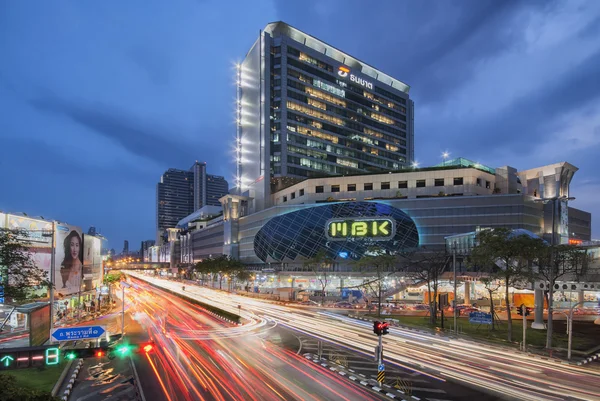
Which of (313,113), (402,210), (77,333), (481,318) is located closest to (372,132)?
(313,113)

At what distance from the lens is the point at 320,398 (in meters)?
21.1

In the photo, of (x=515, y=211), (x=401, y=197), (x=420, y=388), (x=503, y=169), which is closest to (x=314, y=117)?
(x=401, y=197)

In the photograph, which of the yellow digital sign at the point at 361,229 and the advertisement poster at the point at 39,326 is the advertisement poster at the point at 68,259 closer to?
the advertisement poster at the point at 39,326

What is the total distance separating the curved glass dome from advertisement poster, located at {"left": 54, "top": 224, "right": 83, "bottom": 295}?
53.4 metres

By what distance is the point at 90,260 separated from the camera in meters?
65.6

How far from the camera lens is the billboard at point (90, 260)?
2448 inches

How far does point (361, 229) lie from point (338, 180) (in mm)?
20957

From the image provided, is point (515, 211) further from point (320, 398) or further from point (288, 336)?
point (320, 398)

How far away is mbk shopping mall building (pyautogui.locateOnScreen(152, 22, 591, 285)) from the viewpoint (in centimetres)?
9419

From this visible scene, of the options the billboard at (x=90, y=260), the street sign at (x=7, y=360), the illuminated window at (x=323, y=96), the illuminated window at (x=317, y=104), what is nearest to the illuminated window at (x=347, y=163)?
the illuminated window at (x=317, y=104)

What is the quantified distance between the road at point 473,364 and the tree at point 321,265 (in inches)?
1468

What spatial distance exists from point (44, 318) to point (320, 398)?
81.0 feet

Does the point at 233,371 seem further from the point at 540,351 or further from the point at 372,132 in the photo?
the point at 372,132

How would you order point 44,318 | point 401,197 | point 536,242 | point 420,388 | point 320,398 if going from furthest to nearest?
point 401,197 → point 536,242 → point 44,318 → point 420,388 → point 320,398
